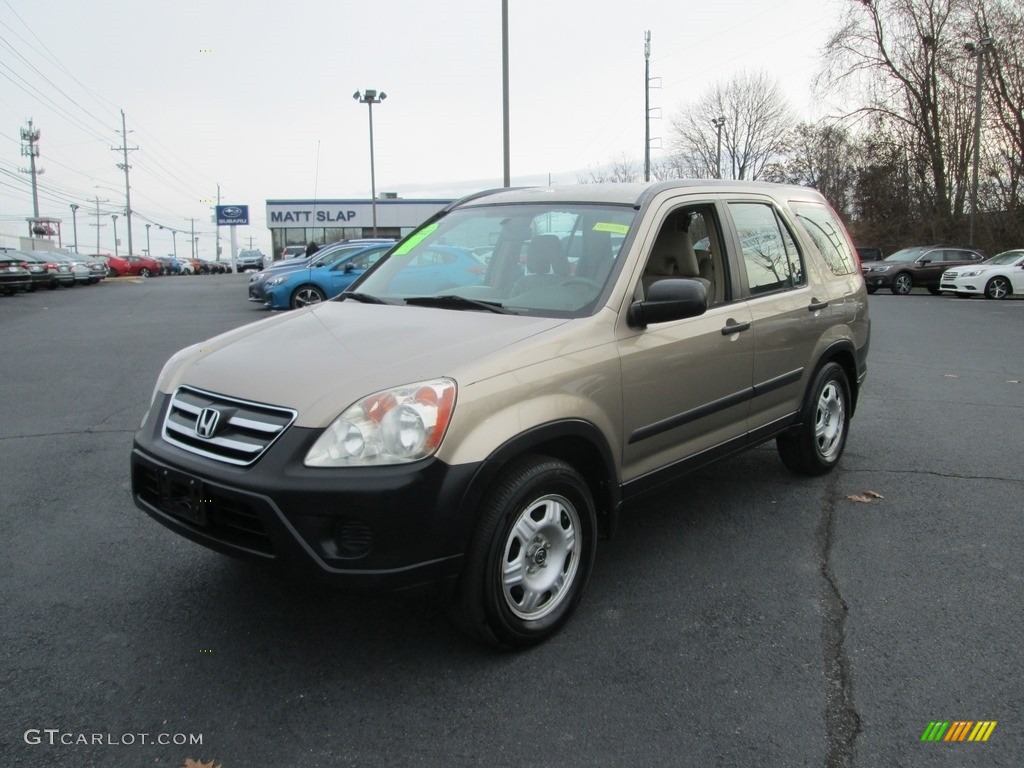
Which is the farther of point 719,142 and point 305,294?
point 719,142

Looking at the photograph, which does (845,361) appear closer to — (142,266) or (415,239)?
(415,239)

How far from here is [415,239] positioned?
15.2ft

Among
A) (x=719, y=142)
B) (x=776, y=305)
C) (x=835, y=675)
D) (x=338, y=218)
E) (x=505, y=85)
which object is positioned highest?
(x=719, y=142)

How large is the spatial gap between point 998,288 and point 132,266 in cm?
4792

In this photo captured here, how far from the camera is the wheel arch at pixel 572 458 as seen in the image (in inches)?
112

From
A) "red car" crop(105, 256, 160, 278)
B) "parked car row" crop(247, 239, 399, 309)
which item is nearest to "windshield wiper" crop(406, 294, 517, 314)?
"parked car row" crop(247, 239, 399, 309)

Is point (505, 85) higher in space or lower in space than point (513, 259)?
higher

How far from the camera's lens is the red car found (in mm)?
50656

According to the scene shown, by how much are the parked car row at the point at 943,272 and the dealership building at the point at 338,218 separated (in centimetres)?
3920

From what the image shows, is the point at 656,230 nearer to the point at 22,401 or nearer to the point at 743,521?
the point at 743,521

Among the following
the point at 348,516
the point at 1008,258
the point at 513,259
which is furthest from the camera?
the point at 1008,258

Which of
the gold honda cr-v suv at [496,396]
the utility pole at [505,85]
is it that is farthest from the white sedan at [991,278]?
the gold honda cr-v suv at [496,396]

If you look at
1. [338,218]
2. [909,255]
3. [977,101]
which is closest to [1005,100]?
[977,101]

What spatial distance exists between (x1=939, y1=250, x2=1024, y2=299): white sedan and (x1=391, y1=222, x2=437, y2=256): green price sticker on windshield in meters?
24.1
